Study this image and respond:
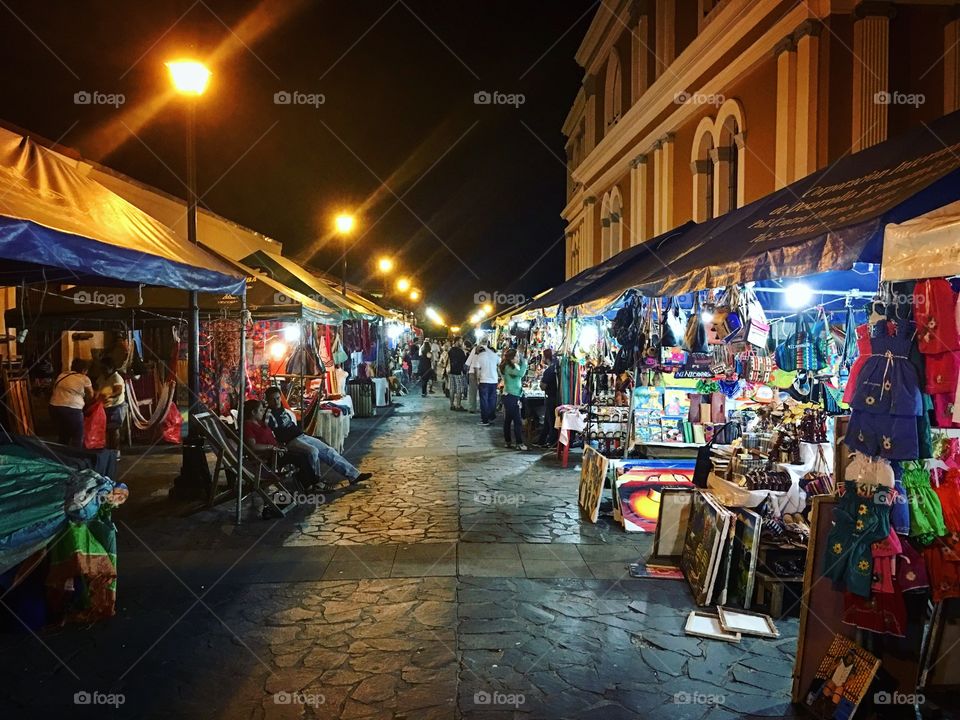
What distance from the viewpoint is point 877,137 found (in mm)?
9195

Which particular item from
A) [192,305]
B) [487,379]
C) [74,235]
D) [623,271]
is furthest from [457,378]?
[74,235]

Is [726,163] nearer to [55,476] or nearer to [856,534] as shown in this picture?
[856,534]

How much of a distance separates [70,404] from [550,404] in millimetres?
8207

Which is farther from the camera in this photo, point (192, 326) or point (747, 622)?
point (192, 326)

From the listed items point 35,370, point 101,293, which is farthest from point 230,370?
point 35,370

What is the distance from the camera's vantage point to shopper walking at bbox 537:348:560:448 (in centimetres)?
1231

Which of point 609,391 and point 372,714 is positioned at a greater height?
point 609,391

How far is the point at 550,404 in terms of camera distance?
41.1 feet

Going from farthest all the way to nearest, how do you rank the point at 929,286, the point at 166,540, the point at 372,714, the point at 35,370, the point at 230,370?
the point at 35,370 → the point at 230,370 → the point at 166,540 → the point at 372,714 → the point at 929,286

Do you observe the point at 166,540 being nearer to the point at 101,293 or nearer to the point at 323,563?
the point at 323,563

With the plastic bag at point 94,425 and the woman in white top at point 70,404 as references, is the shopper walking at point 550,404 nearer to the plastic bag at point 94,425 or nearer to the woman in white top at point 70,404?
the plastic bag at point 94,425

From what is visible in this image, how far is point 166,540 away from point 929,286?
7151 millimetres

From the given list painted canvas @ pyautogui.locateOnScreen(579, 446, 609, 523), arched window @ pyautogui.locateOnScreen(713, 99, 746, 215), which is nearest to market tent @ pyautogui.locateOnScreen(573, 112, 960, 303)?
painted canvas @ pyautogui.locateOnScreen(579, 446, 609, 523)

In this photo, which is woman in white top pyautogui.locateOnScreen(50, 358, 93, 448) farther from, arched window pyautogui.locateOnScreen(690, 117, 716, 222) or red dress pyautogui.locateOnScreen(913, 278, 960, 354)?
arched window pyautogui.locateOnScreen(690, 117, 716, 222)
